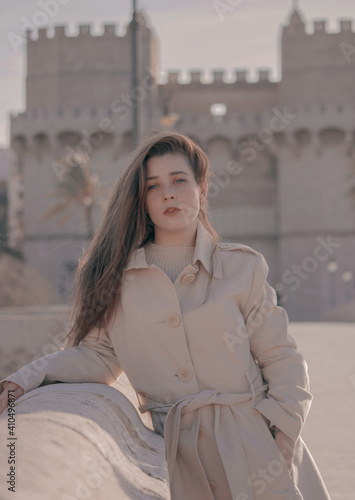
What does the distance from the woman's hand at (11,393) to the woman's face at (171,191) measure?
632 millimetres

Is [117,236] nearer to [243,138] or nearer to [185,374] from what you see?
[185,374]

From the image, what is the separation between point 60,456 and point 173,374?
82cm

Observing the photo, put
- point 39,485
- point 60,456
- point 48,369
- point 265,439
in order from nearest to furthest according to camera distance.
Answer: point 39,485 < point 60,456 < point 265,439 < point 48,369

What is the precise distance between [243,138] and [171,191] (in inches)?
1117

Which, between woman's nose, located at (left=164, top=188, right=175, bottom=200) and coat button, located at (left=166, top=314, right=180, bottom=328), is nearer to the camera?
coat button, located at (left=166, top=314, right=180, bottom=328)

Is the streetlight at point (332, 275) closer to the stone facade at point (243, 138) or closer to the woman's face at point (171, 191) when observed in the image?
the stone facade at point (243, 138)

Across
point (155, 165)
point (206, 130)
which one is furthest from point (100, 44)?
point (155, 165)

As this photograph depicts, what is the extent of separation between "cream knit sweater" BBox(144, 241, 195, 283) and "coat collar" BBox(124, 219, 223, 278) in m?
0.05

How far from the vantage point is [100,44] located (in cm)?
3322

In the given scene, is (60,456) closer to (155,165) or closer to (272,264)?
(155,165)

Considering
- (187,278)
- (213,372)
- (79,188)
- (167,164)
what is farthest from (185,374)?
(79,188)

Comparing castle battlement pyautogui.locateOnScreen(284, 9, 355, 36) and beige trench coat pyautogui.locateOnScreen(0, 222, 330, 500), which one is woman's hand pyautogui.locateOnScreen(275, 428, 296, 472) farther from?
castle battlement pyautogui.locateOnScreen(284, 9, 355, 36)

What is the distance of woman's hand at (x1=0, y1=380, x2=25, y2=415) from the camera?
7.04 ft

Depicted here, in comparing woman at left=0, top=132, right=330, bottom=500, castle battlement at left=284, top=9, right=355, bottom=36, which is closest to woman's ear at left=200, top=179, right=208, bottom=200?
woman at left=0, top=132, right=330, bottom=500
